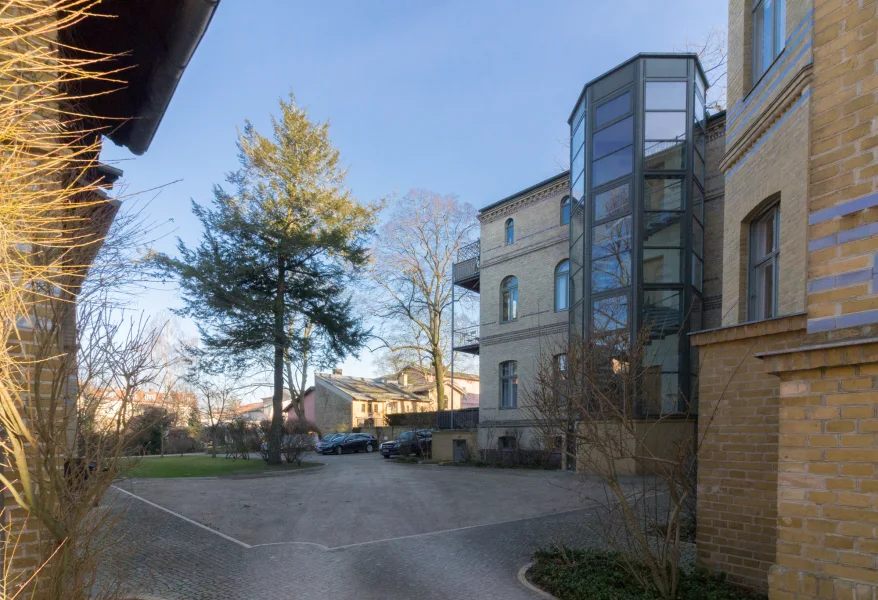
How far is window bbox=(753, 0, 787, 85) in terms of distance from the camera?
24.3 ft

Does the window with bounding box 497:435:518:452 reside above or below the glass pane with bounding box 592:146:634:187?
below

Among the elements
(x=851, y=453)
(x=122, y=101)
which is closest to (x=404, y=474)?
(x=122, y=101)

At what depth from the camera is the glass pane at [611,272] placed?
18.9m

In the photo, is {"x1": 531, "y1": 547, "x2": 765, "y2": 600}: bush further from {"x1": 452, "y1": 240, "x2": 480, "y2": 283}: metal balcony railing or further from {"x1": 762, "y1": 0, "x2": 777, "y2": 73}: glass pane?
{"x1": 452, "y1": 240, "x2": 480, "y2": 283}: metal balcony railing

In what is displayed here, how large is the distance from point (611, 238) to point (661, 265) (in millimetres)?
1832

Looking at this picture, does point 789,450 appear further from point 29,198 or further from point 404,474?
point 404,474

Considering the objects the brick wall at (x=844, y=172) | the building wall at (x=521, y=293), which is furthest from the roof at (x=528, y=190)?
the brick wall at (x=844, y=172)

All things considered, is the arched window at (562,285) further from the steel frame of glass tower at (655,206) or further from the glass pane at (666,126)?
the glass pane at (666,126)

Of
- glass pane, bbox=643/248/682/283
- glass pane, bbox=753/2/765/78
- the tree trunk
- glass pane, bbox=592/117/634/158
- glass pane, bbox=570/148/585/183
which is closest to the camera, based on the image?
glass pane, bbox=753/2/765/78

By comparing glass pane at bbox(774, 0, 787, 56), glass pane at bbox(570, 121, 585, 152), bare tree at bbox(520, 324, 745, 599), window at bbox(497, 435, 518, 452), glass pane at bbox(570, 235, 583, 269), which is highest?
glass pane at bbox(570, 121, 585, 152)

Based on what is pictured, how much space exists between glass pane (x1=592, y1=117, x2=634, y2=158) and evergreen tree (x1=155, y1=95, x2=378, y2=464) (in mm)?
11536

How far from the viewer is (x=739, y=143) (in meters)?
8.09

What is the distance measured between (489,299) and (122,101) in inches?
901

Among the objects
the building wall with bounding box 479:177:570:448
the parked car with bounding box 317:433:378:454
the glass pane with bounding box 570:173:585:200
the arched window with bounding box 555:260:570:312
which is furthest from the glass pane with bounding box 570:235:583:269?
the parked car with bounding box 317:433:378:454
